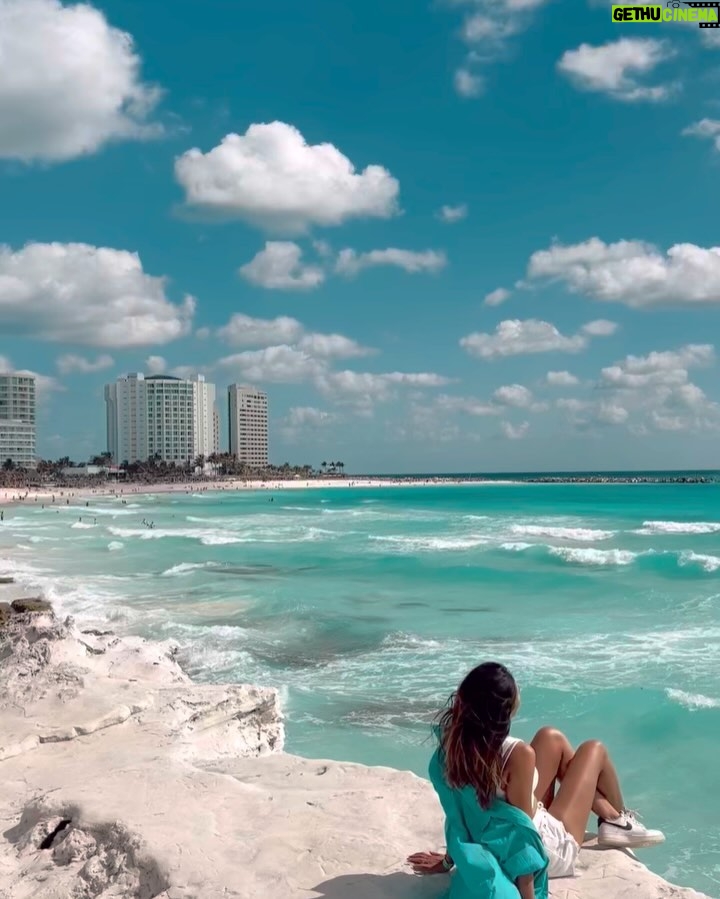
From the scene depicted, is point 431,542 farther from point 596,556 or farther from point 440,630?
point 440,630

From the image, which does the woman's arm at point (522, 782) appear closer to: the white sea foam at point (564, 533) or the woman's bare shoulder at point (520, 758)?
the woman's bare shoulder at point (520, 758)

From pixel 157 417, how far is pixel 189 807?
608ft

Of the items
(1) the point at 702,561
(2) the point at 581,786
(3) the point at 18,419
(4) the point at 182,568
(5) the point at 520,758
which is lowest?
(1) the point at 702,561

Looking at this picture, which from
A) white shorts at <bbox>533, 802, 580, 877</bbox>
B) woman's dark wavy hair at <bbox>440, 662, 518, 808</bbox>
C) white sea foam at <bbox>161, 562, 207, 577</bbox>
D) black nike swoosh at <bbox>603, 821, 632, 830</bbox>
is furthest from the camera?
white sea foam at <bbox>161, 562, 207, 577</bbox>

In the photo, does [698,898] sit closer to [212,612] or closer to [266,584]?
[212,612]

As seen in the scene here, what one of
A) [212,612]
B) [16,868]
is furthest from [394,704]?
[212,612]

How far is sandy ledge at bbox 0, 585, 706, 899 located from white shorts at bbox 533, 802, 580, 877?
0.36 ft

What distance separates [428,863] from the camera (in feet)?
13.9

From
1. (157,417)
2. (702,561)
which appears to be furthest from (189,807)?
(157,417)

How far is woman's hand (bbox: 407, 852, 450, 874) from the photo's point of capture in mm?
4203

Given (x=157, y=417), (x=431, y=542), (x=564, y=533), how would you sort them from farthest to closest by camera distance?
(x=157, y=417) → (x=564, y=533) → (x=431, y=542)

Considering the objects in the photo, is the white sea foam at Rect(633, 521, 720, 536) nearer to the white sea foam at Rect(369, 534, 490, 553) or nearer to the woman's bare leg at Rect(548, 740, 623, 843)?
the white sea foam at Rect(369, 534, 490, 553)

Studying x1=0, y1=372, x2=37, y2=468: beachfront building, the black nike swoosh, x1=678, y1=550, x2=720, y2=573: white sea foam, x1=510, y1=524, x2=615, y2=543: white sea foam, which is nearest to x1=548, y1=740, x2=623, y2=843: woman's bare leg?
the black nike swoosh

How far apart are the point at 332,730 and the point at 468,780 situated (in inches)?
231
